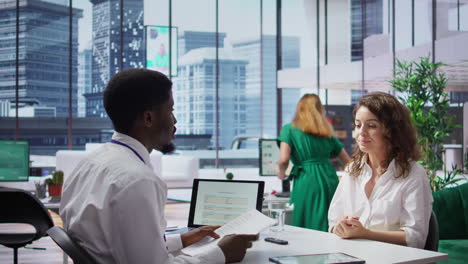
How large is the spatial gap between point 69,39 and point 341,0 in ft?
19.1

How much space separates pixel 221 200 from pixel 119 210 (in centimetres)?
116

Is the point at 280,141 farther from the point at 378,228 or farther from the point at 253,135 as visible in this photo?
the point at 253,135

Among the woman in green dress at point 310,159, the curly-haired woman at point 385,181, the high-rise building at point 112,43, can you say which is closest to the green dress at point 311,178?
the woman in green dress at point 310,159

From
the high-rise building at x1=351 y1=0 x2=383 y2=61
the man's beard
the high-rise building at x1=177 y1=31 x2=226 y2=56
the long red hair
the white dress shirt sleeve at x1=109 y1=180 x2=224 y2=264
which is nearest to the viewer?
the white dress shirt sleeve at x1=109 y1=180 x2=224 y2=264

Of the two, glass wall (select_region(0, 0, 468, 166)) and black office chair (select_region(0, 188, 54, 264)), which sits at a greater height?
glass wall (select_region(0, 0, 468, 166))

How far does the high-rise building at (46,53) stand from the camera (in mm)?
11594

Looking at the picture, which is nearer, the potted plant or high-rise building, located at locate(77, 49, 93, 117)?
the potted plant

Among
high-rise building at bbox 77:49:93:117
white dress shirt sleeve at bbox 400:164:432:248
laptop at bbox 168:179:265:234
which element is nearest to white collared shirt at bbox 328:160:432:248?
white dress shirt sleeve at bbox 400:164:432:248

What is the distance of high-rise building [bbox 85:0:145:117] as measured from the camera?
39.7 ft

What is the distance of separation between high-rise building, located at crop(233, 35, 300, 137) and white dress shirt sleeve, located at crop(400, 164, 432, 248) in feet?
33.7

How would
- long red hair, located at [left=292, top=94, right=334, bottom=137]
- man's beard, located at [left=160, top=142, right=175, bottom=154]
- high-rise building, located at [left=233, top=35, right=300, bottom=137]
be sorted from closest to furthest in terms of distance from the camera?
man's beard, located at [left=160, top=142, right=175, bottom=154], long red hair, located at [left=292, top=94, right=334, bottom=137], high-rise building, located at [left=233, top=35, right=300, bottom=137]

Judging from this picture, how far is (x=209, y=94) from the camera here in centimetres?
1319

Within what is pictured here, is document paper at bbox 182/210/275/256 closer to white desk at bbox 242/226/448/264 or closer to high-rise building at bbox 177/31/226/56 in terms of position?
white desk at bbox 242/226/448/264

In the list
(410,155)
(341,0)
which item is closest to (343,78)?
(341,0)
